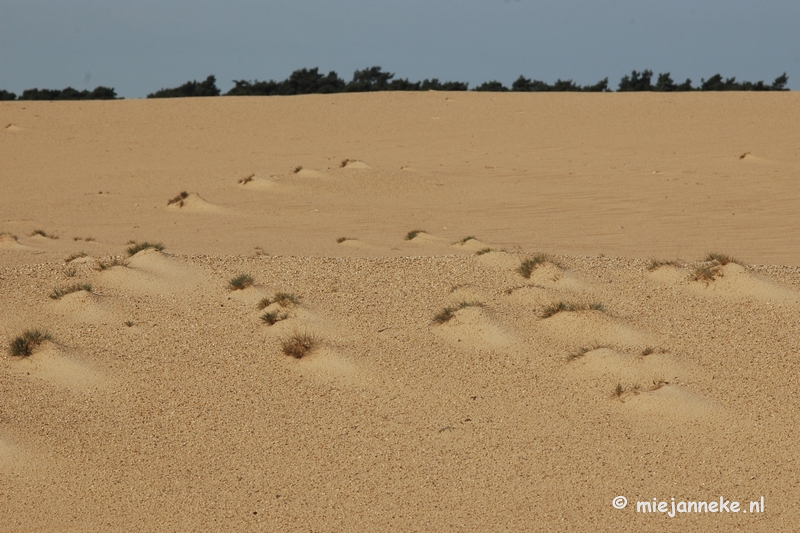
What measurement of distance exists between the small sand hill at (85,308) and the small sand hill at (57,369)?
22.6 inches

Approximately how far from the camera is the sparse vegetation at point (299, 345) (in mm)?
5992

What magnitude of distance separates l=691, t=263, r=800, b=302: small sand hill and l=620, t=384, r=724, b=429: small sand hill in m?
1.78

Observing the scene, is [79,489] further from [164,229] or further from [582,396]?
[164,229]

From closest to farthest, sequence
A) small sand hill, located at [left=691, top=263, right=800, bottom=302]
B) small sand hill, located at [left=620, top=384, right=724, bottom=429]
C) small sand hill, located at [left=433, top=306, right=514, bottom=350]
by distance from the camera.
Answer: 1. small sand hill, located at [left=620, top=384, right=724, bottom=429]
2. small sand hill, located at [left=433, top=306, right=514, bottom=350]
3. small sand hill, located at [left=691, top=263, right=800, bottom=302]

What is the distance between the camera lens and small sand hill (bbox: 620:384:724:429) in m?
5.25

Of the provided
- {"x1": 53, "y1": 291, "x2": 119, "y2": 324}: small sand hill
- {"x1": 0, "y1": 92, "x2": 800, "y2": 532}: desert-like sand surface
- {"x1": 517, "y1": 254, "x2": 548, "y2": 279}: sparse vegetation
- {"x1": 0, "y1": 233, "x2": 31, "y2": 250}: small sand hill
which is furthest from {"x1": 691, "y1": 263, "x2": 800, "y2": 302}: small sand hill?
{"x1": 0, "y1": 233, "x2": 31, "y2": 250}: small sand hill

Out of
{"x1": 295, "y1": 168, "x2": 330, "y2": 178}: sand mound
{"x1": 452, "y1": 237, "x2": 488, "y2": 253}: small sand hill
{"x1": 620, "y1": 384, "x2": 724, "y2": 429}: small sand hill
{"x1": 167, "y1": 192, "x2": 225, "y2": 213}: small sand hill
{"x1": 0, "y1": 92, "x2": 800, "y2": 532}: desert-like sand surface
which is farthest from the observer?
{"x1": 295, "y1": 168, "x2": 330, "y2": 178}: sand mound

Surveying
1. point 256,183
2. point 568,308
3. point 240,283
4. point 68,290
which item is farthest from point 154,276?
point 256,183

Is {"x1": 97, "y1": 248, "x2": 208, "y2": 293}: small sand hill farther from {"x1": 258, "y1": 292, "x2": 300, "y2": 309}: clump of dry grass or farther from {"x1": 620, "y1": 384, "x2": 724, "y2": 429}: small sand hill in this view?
{"x1": 620, "y1": 384, "x2": 724, "y2": 429}: small sand hill

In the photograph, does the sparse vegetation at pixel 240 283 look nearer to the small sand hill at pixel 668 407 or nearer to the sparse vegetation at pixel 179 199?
the small sand hill at pixel 668 407

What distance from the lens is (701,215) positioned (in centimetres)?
1440

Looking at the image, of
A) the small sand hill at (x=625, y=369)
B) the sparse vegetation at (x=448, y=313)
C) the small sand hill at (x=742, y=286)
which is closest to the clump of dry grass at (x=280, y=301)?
the sparse vegetation at (x=448, y=313)

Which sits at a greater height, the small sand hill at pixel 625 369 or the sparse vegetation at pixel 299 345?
the sparse vegetation at pixel 299 345

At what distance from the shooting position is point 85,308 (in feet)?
21.7
